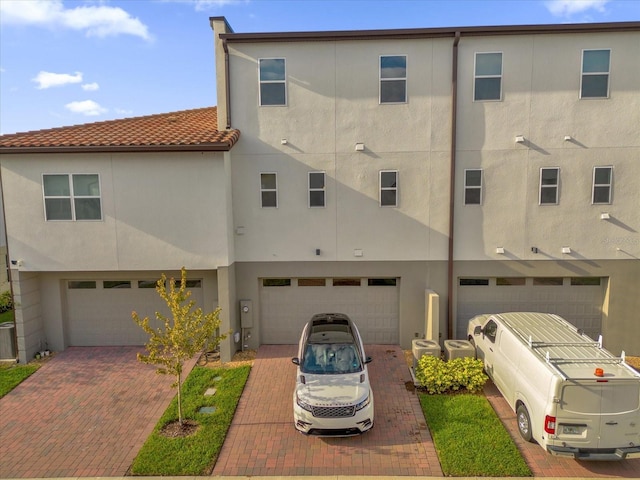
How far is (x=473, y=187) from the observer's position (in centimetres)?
1098

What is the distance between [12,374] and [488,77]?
613 inches

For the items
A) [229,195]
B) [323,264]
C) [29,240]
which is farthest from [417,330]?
[29,240]

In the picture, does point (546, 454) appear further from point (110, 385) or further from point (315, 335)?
point (110, 385)

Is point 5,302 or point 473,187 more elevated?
point 473,187

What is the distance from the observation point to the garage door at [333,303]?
11617 millimetres

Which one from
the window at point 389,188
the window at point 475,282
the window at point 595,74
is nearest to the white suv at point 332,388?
the window at point 389,188

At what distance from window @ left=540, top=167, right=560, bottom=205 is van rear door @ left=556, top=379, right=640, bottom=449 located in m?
6.13

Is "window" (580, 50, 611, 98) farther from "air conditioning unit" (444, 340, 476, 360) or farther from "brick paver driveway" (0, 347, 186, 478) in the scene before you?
"brick paver driveway" (0, 347, 186, 478)

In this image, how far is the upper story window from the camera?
34.2ft

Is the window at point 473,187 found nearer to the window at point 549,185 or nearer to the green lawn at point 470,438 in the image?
the window at point 549,185

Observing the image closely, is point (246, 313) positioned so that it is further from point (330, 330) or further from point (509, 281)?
point (509, 281)

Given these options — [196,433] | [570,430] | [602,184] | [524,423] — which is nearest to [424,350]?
[524,423]

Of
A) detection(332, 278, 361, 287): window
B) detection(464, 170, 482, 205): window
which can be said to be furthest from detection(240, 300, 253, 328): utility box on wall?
detection(464, 170, 482, 205): window

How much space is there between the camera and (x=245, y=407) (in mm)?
8383
